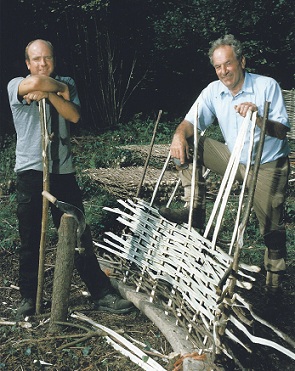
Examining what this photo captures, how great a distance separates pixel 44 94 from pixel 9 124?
711cm

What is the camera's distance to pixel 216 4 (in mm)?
11211

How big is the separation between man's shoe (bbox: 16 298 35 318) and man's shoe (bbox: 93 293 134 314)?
0.41m

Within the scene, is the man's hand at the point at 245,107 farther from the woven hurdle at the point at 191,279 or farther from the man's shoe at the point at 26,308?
the man's shoe at the point at 26,308

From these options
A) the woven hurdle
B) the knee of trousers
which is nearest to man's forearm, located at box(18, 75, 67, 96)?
the woven hurdle

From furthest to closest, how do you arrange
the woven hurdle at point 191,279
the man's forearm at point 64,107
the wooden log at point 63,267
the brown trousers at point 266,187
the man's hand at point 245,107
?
the brown trousers at point 266,187 < the man's forearm at point 64,107 < the wooden log at point 63,267 < the man's hand at point 245,107 < the woven hurdle at point 191,279

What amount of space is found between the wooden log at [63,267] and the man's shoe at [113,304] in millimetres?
415

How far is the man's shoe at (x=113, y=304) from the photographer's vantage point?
3.65 m

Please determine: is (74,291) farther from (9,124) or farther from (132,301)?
(9,124)

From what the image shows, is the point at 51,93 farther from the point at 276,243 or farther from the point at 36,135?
the point at 276,243

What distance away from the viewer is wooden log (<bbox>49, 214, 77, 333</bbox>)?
126 inches

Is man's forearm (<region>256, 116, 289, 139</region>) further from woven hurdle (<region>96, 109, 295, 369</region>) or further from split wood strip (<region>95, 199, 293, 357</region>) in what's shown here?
split wood strip (<region>95, 199, 293, 357</region>)

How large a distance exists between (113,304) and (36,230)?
0.69 meters

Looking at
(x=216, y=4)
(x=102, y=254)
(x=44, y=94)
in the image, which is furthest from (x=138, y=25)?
(x=44, y=94)

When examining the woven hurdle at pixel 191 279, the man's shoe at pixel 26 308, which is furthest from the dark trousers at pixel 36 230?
the woven hurdle at pixel 191 279
